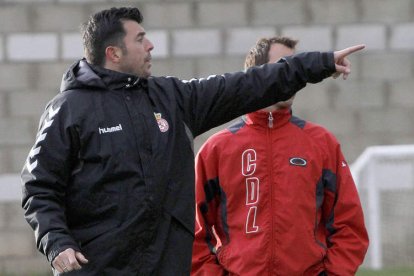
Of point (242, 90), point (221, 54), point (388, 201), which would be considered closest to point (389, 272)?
point (388, 201)

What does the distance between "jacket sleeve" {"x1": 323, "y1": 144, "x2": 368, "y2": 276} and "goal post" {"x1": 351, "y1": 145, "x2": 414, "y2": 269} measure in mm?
4164

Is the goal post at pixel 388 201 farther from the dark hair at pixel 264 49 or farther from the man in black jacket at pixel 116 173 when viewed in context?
the man in black jacket at pixel 116 173

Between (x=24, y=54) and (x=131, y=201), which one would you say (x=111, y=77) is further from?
(x=24, y=54)

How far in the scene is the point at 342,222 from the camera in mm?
5883

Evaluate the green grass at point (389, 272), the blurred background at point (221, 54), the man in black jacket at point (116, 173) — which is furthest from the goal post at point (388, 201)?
the man in black jacket at point (116, 173)

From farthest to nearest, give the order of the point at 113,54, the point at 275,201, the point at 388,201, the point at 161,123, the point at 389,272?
1. the point at 388,201
2. the point at 389,272
3. the point at 275,201
4. the point at 113,54
5. the point at 161,123

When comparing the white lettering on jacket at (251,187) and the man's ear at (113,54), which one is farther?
the white lettering on jacket at (251,187)

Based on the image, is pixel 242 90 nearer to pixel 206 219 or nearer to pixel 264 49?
pixel 264 49

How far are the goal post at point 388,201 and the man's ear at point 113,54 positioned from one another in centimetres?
493

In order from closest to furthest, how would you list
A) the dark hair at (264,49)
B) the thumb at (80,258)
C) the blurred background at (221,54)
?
the thumb at (80,258) → the dark hair at (264,49) → the blurred background at (221,54)

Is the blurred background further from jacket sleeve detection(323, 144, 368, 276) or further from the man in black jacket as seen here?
the man in black jacket

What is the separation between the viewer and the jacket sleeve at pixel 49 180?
5.15 meters

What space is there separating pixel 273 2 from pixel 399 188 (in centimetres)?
175

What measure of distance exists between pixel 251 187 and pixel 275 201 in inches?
4.7
